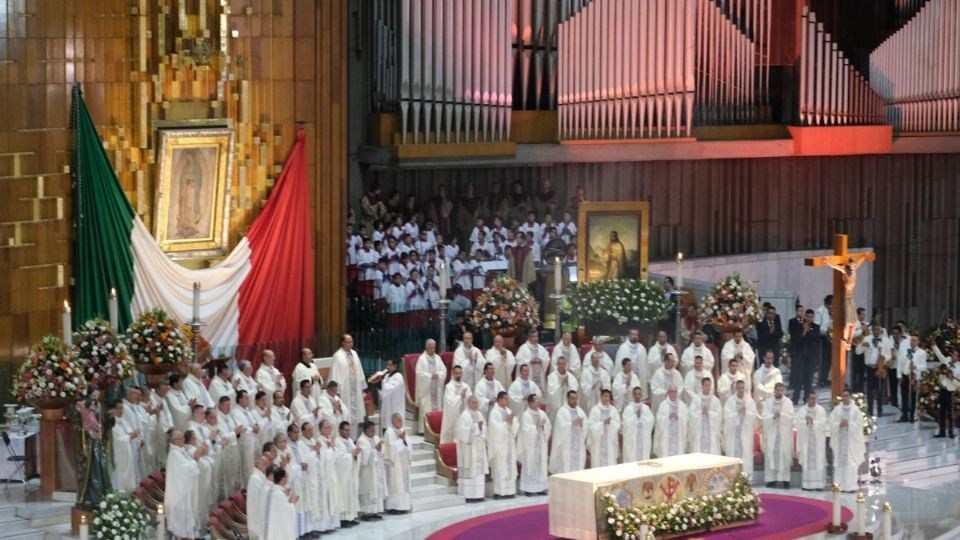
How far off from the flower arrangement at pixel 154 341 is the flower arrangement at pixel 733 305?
7.04 meters

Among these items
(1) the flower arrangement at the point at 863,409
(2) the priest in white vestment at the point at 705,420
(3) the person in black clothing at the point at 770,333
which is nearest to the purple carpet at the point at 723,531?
(1) the flower arrangement at the point at 863,409

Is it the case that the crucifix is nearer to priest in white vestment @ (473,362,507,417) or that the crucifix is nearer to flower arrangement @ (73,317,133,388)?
priest in white vestment @ (473,362,507,417)

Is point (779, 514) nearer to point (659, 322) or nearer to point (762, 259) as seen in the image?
point (659, 322)

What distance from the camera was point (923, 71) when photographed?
32312 mm

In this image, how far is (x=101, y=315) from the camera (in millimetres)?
25078

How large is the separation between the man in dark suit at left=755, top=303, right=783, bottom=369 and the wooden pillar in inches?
214

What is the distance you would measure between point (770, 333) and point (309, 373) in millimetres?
6816

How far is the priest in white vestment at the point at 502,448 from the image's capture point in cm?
2478

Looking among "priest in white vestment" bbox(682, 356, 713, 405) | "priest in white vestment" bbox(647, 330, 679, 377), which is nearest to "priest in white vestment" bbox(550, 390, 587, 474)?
"priest in white vestment" bbox(682, 356, 713, 405)

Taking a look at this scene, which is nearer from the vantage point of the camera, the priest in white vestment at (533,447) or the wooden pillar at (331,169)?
the priest in white vestment at (533,447)

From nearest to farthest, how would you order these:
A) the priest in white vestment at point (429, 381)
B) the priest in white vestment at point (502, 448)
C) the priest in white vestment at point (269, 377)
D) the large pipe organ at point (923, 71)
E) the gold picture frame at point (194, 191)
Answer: the priest in white vestment at point (269, 377)
the priest in white vestment at point (502, 448)
the gold picture frame at point (194, 191)
the priest in white vestment at point (429, 381)
the large pipe organ at point (923, 71)

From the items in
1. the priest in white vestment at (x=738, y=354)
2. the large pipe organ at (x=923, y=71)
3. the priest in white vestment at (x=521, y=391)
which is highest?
the large pipe organ at (x=923, y=71)

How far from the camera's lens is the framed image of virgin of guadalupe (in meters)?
28.8

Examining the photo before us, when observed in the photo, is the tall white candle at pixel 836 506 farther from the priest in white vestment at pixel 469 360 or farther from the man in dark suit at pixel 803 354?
the man in dark suit at pixel 803 354
